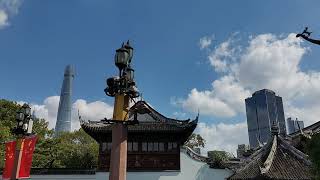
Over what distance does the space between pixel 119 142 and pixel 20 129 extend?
6562 mm

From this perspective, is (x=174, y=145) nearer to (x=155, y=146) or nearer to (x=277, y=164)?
(x=155, y=146)

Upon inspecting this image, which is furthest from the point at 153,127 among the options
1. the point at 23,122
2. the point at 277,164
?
the point at 23,122

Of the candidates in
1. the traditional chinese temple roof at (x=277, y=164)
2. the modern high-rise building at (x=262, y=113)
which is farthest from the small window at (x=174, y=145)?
the modern high-rise building at (x=262, y=113)

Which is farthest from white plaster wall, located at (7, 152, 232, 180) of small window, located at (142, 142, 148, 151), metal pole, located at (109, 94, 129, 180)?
metal pole, located at (109, 94, 129, 180)

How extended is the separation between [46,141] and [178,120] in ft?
59.2

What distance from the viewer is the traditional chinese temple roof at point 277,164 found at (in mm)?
16906

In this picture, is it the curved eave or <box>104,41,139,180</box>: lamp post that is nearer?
<box>104,41,139,180</box>: lamp post

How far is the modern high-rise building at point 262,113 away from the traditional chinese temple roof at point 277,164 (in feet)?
484

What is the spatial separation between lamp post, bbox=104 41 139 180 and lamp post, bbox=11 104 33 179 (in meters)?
6.08

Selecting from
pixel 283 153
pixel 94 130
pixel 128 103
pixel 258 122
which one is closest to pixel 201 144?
pixel 94 130

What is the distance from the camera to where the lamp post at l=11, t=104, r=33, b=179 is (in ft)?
35.1

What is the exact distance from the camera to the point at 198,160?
83.4 ft

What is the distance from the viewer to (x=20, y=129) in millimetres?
10867

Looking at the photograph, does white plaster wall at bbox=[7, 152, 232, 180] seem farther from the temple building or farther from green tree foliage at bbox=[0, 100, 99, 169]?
green tree foliage at bbox=[0, 100, 99, 169]
